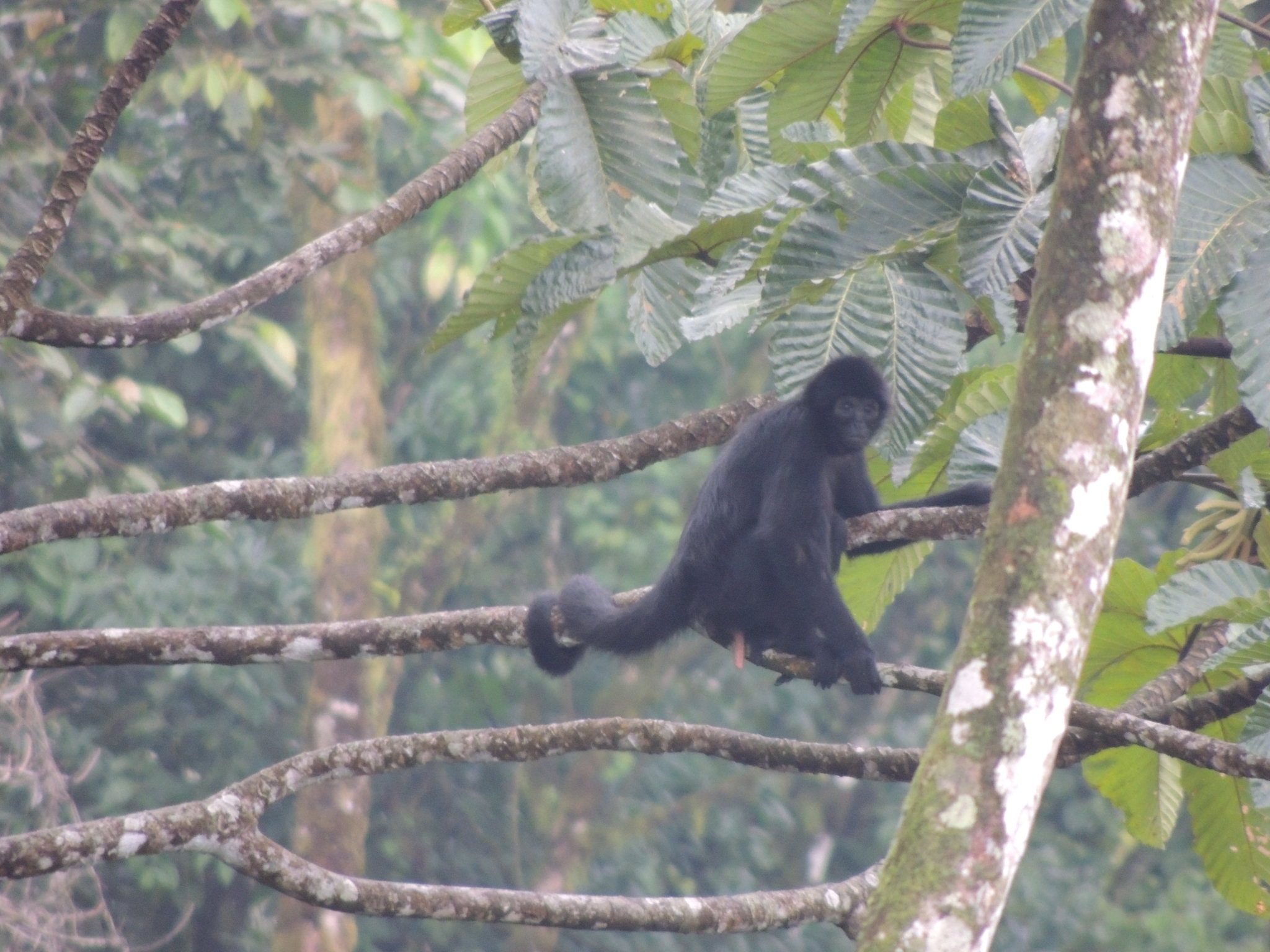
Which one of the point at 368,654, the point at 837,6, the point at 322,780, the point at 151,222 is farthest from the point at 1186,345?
the point at 151,222

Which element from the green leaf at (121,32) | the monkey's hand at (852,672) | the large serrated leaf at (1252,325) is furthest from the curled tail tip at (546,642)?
the green leaf at (121,32)

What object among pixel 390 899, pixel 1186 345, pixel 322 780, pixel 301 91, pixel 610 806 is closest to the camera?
pixel 390 899

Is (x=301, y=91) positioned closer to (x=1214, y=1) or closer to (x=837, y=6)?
(x=837, y=6)

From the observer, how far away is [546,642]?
4.07 m

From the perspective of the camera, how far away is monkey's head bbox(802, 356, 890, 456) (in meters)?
4.66

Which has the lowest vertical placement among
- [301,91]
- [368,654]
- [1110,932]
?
[1110,932]

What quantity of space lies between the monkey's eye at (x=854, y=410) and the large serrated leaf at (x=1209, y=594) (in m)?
1.46

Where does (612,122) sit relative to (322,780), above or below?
above

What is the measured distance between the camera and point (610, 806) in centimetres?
1262

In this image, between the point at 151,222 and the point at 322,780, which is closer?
the point at 322,780

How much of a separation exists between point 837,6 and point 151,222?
6.14 metres

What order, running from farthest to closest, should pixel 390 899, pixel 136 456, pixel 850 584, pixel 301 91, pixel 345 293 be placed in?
pixel 345 293, pixel 136 456, pixel 301 91, pixel 850 584, pixel 390 899

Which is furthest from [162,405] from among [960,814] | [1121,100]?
[960,814]

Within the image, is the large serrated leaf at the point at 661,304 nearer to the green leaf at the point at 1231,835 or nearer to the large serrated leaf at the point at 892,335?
the large serrated leaf at the point at 892,335
